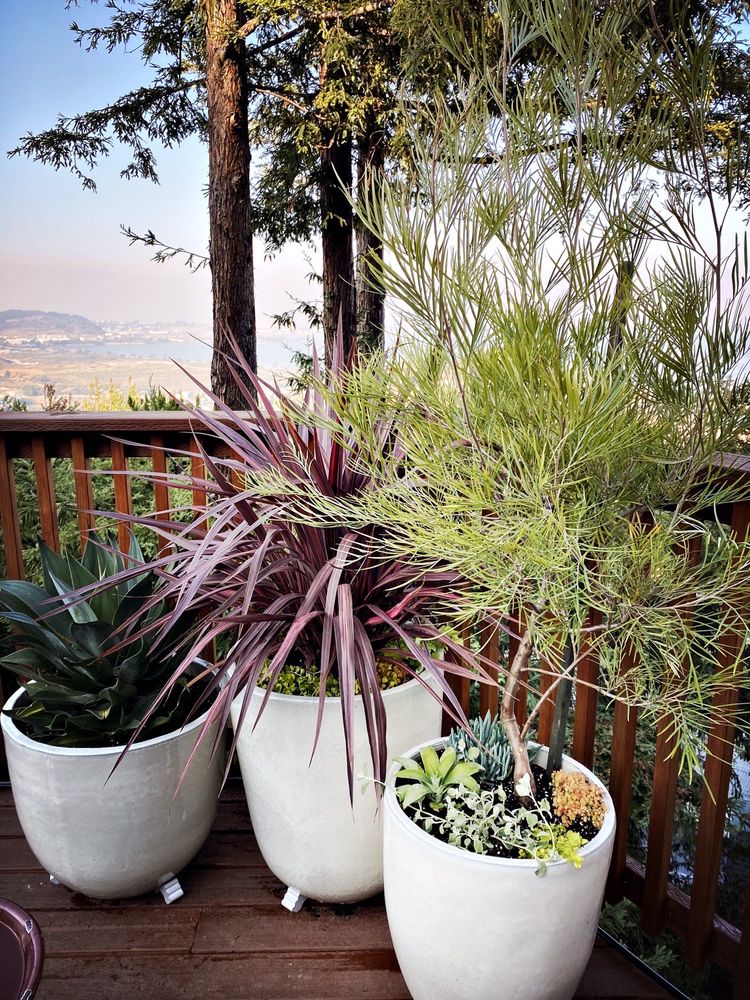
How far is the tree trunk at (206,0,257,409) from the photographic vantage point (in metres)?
4.67

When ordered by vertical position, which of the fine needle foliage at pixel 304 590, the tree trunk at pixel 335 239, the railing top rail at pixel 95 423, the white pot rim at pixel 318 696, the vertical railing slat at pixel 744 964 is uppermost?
the tree trunk at pixel 335 239

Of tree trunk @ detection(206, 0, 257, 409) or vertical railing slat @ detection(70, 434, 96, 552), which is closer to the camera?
vertical railing slat @ detection(70, 434, 96, 552)

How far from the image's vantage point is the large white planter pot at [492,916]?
1111 millimetres

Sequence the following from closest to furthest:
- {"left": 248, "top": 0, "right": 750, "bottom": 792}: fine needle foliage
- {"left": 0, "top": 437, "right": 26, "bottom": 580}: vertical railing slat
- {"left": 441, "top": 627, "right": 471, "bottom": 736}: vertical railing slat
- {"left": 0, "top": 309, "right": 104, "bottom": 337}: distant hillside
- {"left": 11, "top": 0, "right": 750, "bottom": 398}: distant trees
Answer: {"left": 248, "top": 0, "right": 750, "bottom": 792}: fine needle foliage < {"left": 441, "top": 627, "right": 471, "bottom": 736}: vertical railing slat < {"left": 0, "top": 437, "right": 26, "bottom": 580}: vertical railing slat < {"left": 11, "top": 0, "right": 750, "bottom": 398}: distant trees < {"left": 0, "top": 309, "right": 104, "bottom": 337}: distant hillside

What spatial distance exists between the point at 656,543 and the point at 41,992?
152 centimetres

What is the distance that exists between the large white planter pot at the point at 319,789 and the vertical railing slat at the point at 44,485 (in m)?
0.88

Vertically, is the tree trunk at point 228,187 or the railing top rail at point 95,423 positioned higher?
the tree trunk at point 228,187

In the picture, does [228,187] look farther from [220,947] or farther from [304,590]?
[220,947]

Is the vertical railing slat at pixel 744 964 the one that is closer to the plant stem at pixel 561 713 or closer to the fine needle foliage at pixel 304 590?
the plant stem at pixel 561 713

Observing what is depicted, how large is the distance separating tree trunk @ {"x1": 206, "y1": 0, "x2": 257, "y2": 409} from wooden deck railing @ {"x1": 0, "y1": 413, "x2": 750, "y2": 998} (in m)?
2.77

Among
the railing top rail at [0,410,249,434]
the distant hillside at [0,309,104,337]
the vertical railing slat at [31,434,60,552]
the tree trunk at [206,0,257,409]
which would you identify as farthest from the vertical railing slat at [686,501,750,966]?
the distant hillside at [0,309,104,337]

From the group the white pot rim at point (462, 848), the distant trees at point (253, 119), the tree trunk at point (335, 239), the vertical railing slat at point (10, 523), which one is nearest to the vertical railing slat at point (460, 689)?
the white pot rim at point (462, 848)

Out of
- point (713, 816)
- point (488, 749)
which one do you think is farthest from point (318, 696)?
point (713, 816)

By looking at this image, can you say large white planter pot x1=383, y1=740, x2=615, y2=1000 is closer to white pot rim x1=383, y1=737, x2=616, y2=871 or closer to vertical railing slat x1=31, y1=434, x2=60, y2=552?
white pot rim x1=383, y1=737, x2=616, y2=871
